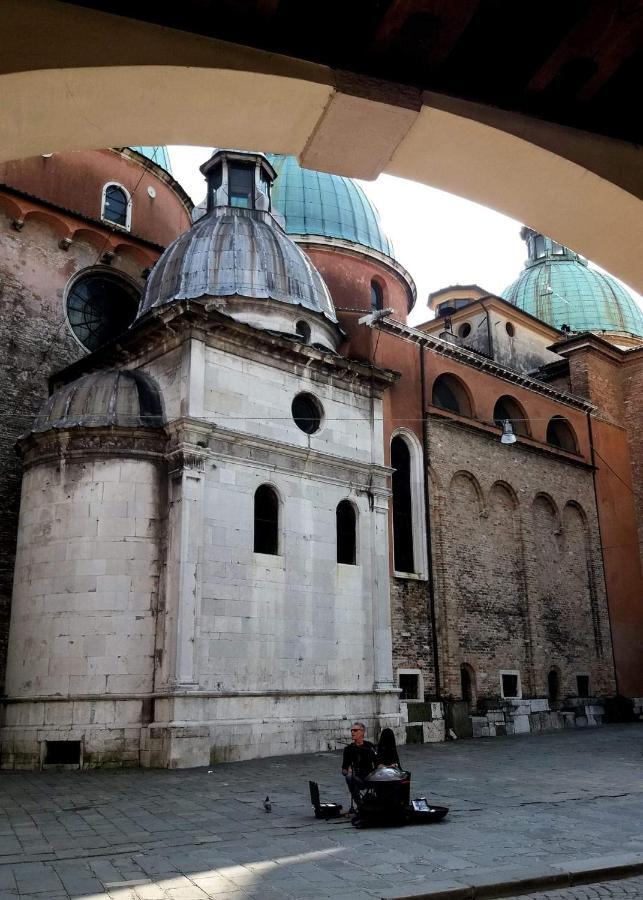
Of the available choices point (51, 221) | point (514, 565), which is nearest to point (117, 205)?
point (51, 221)

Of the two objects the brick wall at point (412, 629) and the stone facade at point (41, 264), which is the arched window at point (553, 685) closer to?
the brick wall at point (412, 629)

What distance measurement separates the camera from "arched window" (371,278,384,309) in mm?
27453

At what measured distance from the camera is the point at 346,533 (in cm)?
1864

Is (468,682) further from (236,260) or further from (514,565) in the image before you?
(236,260)

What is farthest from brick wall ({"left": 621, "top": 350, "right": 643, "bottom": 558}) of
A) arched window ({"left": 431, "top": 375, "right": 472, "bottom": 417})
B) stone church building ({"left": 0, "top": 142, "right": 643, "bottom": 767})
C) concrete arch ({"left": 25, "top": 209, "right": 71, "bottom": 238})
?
concrete arch ({"left": 25, "top": 209, "right": 71, "bottom": 238})

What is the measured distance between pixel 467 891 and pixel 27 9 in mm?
5716

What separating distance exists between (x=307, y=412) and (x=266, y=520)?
9.59ft

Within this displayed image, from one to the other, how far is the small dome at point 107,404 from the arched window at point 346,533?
15.2 ft

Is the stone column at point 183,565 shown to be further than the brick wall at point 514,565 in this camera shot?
No

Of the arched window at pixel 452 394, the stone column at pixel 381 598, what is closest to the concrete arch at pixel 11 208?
the stone column at pixel 381 598

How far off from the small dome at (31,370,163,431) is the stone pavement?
249 inches

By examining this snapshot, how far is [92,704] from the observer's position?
48.1 ft

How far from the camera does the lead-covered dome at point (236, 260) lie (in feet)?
67.1

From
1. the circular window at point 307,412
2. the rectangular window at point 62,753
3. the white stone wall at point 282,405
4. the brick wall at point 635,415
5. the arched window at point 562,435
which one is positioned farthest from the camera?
the brick wall at point 635,415
